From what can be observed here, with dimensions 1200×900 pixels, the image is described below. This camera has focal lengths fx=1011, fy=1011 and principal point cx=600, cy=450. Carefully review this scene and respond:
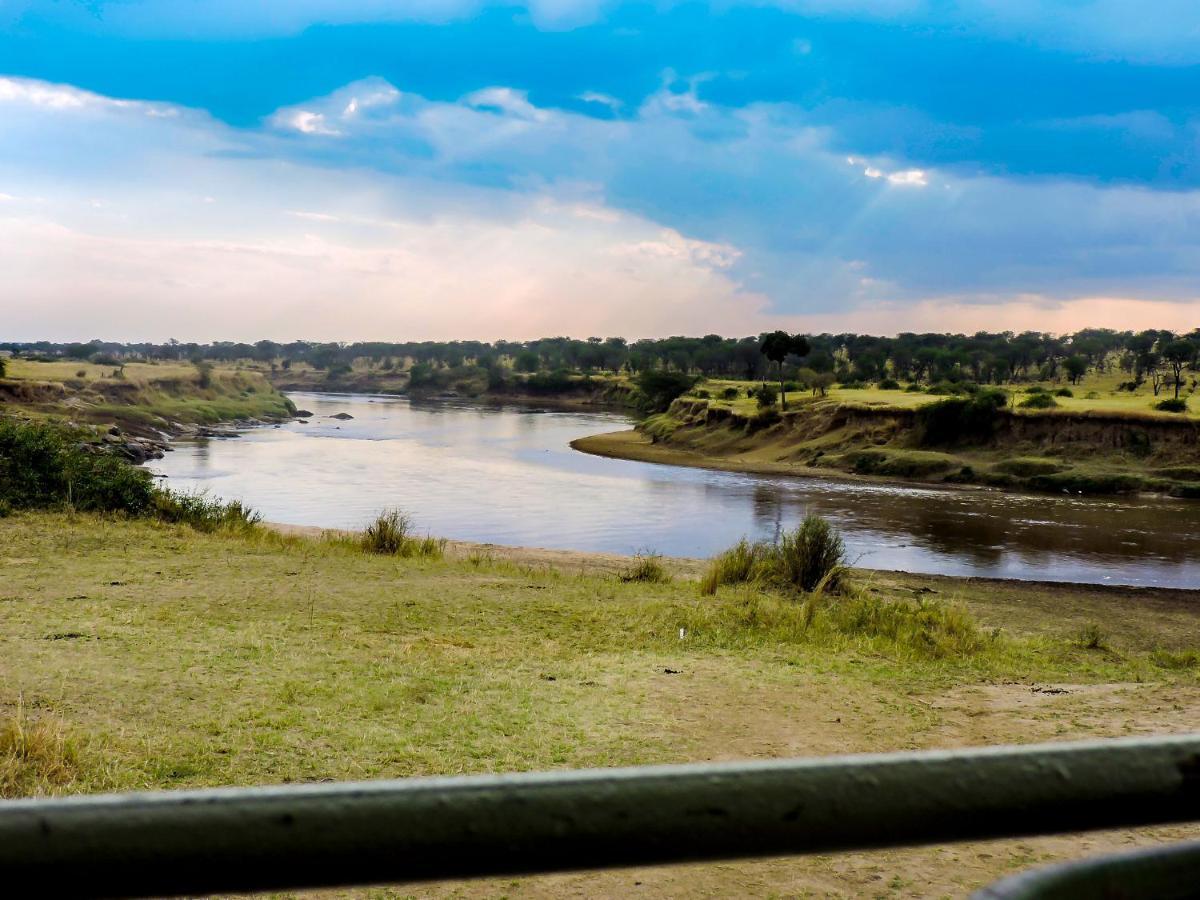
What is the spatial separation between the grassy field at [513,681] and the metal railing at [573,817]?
4461 mm

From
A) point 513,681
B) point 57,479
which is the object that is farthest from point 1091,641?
point 57,479

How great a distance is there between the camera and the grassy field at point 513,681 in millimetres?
6270

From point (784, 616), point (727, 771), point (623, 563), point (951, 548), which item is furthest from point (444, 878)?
point (951, 548)

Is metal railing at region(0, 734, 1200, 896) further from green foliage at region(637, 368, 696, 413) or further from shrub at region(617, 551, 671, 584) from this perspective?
green foliage at region(637, 368, 696, 413)

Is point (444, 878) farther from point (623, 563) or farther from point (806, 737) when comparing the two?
point (623, 563)

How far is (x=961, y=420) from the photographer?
48125 mm

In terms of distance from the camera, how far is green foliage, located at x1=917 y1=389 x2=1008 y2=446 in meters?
47.6

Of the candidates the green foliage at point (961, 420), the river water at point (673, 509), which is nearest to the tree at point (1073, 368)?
the green foliage at point (961, 420)

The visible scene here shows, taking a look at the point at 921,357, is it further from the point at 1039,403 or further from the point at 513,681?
the point at 513,681

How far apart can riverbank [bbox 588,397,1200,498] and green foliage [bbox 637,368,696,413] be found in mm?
20639

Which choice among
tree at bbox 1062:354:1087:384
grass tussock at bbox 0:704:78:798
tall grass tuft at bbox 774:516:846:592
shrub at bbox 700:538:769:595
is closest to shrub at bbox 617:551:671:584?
shrub at bbox 700:538:769:595

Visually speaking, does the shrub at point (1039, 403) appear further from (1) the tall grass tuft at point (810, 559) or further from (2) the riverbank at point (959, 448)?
(1) the tall grass tuft at point (810, 559)

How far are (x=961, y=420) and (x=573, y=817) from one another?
165ft

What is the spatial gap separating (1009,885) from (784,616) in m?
11.7
